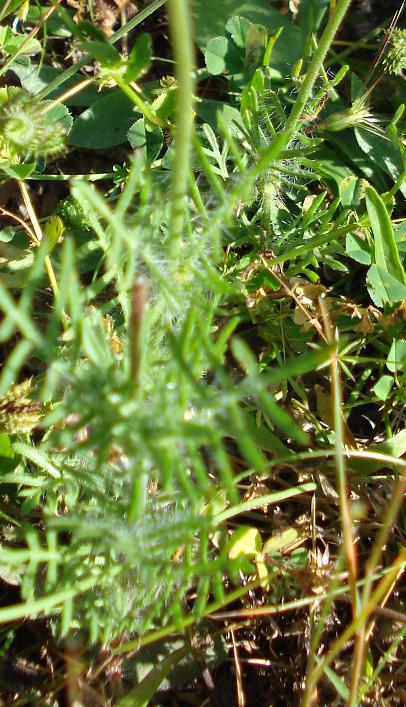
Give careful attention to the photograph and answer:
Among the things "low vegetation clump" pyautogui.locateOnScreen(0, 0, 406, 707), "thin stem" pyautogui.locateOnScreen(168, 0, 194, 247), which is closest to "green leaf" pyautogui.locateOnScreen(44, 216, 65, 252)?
"low vegetation clump" pyautogui.locateOnScreen(0, 0, 406, 707)

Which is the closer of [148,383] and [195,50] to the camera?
[148,383]

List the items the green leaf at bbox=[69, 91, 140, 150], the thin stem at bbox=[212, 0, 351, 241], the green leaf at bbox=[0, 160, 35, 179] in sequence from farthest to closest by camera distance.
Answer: the green leaf at bbox=[69, 91, 140, 150] → the green leaf at bbox=[0, 160, 35, 179] → the thin stem at bbox=[212, 0, 351, 241]

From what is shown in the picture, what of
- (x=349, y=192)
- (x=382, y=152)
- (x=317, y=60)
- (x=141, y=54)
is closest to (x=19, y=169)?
(x=141, y=54)

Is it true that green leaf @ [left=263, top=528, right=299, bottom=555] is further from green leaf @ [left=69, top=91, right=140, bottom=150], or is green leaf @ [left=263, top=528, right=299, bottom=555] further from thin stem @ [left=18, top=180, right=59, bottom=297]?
green leaf @ [left=69, top=91, right=140, bottom=150]

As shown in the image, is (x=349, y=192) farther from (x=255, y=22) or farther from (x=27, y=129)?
(x=27, y=129)

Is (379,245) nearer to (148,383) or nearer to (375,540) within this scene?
(375,540)

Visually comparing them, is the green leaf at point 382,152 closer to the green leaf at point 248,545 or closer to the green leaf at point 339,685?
the green leaf at point 248,545

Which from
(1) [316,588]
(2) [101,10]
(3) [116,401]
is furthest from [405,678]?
(2) [101,10]
